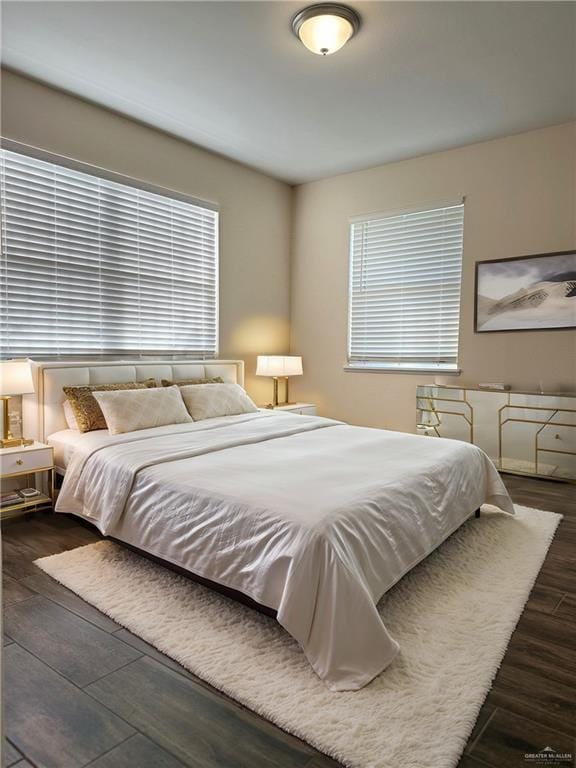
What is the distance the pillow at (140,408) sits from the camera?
3350 mm

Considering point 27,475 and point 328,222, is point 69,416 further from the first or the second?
point 328,222

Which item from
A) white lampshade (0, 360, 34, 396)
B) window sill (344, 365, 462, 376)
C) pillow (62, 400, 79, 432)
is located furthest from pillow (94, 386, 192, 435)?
window sill (344, 365, 462, 376)

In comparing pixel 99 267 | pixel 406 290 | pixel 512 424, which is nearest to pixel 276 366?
pixel 406 290

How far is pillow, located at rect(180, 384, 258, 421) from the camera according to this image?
156 inches

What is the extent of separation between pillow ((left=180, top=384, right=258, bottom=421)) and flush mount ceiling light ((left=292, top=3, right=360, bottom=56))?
2.45 meters

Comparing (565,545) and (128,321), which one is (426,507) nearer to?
(565,545)

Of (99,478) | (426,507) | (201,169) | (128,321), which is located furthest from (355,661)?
(201,169)

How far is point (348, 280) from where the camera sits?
550cm

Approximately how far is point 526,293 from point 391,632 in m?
3.41

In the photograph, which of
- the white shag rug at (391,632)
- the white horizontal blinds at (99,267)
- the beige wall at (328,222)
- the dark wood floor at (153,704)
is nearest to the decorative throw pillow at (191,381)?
the white horizontal blinds at (99,267)

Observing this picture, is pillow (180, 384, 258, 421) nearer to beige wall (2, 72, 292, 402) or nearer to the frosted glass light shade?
beige wall (2, 72, 292, 402)

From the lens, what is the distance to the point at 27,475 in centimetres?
347

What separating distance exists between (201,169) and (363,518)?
12.7ft

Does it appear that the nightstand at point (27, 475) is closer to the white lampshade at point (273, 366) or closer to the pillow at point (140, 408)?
the pillow at point (140, 408)
